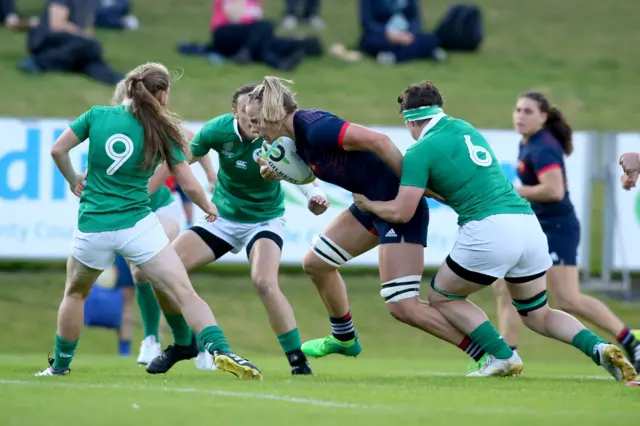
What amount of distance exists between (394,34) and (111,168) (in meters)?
13.8

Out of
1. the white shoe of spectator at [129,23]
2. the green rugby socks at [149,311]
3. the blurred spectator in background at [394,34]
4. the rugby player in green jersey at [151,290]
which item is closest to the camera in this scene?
the rugby player in green jersey at [151,290]

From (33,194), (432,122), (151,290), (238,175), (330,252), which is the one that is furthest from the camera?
(33,194)

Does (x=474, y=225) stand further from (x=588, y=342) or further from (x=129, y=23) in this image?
(x=129, y=23)

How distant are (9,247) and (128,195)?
6.36 metres

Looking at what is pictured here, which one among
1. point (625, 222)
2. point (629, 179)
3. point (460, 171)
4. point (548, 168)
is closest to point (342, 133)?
point (460, 171)

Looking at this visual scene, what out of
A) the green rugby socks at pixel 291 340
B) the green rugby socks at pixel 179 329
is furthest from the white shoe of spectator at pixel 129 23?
the green rugby socks at pixel 291 340

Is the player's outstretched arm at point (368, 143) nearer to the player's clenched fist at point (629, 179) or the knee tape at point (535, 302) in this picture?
the knee tape at point (535, 302)

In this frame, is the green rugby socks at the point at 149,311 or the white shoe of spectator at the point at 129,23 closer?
the green rugby socks at the point at 149,311

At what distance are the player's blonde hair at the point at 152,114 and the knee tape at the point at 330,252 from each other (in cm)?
147

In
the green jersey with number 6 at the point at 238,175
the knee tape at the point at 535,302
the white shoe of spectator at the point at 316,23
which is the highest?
the green jersey with number 6 at the point at 238,175

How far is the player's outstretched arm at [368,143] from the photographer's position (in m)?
7.76

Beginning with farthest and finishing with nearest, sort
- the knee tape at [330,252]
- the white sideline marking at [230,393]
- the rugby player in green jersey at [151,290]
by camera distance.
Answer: the rugby player in green jersey at [151,290]
the knee tape at [330,252]
the white sideline marking at [230,393]

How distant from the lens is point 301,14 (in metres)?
22.9

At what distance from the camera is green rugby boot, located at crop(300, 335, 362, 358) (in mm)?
9000
